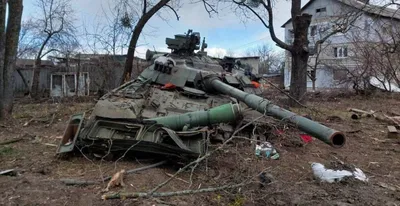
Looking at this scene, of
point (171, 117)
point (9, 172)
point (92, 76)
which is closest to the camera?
point (9, 172)

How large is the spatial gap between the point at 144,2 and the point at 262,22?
4.86 metres

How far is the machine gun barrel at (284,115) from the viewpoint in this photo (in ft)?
17.4

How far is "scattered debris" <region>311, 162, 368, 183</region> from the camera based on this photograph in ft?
20.9

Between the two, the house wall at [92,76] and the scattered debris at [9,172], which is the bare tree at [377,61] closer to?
the house wall at [92,76]

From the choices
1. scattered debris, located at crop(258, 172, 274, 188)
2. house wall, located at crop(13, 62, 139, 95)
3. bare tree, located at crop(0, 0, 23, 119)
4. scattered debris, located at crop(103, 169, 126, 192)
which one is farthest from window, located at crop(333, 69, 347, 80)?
scattered debris, located at crop(103, 169, 126, 192)

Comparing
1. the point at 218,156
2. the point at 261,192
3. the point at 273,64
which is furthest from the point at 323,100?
the point at 273,64

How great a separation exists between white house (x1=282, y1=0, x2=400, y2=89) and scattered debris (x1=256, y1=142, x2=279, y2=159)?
1047 centimetres

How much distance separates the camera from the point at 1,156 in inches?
303

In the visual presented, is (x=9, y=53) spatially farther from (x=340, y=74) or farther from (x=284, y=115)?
(x=340, y=74)

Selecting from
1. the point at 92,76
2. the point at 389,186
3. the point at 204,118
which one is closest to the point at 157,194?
the point at 204,118

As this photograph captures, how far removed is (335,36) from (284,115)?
103ft

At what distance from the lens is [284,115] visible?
21.2ft

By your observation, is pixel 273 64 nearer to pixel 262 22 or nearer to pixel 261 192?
pixel 262 22

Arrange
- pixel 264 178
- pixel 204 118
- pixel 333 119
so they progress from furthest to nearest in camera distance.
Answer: pixel 333 119, pixel 204 118, pixel 264 178
